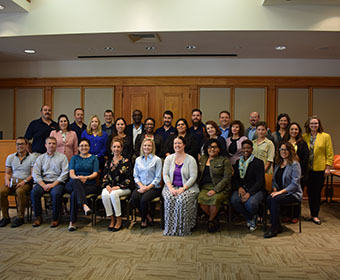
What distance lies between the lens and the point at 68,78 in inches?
289

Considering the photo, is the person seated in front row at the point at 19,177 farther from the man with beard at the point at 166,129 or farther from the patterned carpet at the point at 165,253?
the man with beard at the point at 166,129

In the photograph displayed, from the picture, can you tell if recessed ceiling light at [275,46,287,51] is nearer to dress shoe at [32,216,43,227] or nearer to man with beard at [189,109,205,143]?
man with beard at [189,109,205,143]

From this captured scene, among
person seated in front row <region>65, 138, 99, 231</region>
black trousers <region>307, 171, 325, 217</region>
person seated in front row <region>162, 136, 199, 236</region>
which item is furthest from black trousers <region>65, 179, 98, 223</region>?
black trousers <region>307, 171, 325, 217</region>

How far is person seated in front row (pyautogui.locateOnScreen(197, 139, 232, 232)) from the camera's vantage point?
14.3ft

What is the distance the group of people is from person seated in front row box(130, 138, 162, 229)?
0.01 meters

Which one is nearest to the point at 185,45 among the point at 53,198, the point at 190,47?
the point at 190,47

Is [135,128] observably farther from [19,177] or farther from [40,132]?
[19,177]

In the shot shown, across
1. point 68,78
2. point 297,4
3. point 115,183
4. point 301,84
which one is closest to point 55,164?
point 115,183

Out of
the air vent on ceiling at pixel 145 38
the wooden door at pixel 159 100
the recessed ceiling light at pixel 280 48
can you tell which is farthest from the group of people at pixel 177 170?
the wooden door at pixel 159 100

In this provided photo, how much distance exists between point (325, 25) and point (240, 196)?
292 centimetres

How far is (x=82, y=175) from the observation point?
15.6ft

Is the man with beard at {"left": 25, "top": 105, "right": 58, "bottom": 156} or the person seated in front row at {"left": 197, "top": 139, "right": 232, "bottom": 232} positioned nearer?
the person seated in front row at {"left": 197, "top": 139, "right": 232, "bottom": 232}

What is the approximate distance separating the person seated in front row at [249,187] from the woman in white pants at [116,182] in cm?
153

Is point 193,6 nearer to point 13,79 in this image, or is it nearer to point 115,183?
point 115,183
